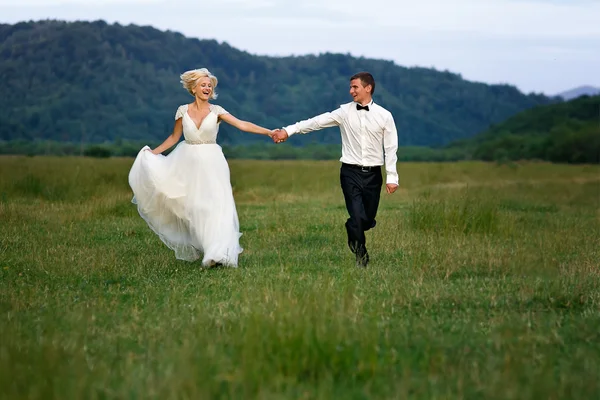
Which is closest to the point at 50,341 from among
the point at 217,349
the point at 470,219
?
the point at 217,349

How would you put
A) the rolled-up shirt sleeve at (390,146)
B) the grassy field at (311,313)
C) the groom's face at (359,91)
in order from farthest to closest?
the rolled-up shirt sleeve at (390,146) < the groom's face at (359,91) < the grassy field at (311,313)

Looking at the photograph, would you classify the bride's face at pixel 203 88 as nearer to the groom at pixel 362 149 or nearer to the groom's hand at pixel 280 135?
the groom's hand at pixel 280 135

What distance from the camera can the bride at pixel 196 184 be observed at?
12.5 m

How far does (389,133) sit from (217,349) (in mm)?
6122

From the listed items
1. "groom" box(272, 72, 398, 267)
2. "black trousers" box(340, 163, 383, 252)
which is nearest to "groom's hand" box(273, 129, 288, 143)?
"groom" box(272, 72, 398, 267)

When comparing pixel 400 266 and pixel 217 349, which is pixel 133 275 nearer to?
pixel 400 266

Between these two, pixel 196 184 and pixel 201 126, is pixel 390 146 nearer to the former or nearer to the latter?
pixel 201 126

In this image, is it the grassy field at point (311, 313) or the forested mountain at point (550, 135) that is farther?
the forested mountain at point (550, 135)

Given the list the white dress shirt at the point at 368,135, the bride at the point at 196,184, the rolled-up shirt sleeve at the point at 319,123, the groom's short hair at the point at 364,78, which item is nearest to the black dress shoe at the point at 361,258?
the white dress shirt at the point at 368,135

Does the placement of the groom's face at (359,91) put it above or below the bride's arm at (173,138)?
above

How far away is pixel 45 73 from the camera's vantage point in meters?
195

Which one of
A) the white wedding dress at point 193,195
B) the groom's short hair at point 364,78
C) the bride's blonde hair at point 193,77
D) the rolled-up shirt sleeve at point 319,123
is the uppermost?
the groom's short hair at point 364,78

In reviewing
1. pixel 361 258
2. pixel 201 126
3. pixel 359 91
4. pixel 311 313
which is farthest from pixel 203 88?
pixel 311 313

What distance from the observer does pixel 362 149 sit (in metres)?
12.5
